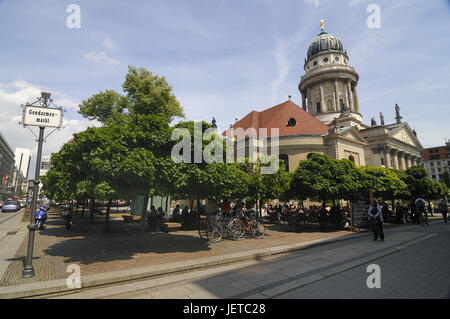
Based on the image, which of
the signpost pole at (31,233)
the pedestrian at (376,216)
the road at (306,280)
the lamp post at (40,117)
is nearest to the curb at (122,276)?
the road at (306,280)

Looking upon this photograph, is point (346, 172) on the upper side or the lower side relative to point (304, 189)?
upper

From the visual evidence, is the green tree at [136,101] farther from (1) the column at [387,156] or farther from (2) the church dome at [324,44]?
(2) the church dome at [324,44]

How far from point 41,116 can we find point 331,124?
51352 millimetres

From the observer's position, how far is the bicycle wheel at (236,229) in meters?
11.3

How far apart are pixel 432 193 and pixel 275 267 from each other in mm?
28033

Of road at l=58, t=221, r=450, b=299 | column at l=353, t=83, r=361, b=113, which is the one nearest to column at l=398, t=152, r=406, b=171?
column at l=353, t=83, r=361, b=113

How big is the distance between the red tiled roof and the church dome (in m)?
31.8

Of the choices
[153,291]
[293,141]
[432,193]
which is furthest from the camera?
[293,141]

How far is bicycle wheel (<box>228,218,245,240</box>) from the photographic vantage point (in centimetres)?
1130

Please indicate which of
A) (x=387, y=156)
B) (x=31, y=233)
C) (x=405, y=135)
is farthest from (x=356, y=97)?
(x=31, y=233)

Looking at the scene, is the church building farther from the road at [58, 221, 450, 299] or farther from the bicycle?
the road at [58, 221, 450, 299]
